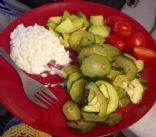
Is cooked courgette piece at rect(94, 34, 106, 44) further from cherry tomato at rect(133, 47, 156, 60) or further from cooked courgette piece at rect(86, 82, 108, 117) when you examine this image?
cooked courgette piece at rect(86, 82, 108, 117)

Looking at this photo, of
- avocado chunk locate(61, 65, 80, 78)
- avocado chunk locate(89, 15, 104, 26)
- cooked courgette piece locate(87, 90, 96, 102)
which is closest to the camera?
cooked courgette piece locate(87, 90, 96, 102)

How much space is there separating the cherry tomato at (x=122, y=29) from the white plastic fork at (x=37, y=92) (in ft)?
Result: 0.84

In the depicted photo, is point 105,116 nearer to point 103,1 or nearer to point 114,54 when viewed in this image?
point 114,54

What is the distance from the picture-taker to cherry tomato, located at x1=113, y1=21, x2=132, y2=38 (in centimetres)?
105

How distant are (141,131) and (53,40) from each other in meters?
0.31

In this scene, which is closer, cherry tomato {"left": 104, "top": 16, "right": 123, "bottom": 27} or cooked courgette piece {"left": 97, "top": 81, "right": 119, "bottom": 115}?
cooked courgette piece {"left": 97, "top": 81, "right": 119, "bottom": 115}

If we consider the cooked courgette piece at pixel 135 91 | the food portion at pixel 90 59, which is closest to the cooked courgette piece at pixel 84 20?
the food portion at pixel 90 59

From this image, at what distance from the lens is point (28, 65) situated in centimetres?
99

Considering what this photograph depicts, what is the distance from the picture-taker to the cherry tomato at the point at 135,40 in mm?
1043

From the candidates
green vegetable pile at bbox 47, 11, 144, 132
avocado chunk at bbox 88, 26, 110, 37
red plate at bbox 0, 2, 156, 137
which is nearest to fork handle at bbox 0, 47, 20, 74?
red plate at bbox 0, 2, 156, 137

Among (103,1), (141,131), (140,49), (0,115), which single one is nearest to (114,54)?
(140,49)

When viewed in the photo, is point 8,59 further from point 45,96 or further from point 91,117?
point 91,117

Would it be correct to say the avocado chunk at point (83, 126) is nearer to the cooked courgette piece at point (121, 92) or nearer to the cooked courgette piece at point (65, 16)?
the cooked courgette piece at point (121, 92)

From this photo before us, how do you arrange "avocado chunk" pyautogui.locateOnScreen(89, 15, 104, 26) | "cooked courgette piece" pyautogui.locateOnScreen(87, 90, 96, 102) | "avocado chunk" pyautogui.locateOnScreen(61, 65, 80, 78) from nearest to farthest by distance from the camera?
"cooked courgette piece" pyautogui.locateOnScreen(87, 90, 96, 102)
"avocado chunk" pyautogui.locateOnScreen(61, 65, 80, 78)
"avocado chunk" pyautogui.locateOnScreen(89, 15, 104, 26)
